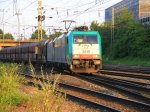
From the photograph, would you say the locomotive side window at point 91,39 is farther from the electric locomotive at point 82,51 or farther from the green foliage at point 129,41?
the green foliage at point 129,41

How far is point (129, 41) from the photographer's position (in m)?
59.2

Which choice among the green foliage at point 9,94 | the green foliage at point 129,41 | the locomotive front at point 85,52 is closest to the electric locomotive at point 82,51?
the locomotive front at point 85,52

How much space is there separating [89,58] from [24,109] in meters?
14.0

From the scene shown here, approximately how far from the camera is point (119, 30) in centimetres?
6562

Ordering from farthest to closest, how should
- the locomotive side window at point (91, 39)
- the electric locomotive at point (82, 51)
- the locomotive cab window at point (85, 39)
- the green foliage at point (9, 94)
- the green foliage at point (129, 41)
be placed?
1. the green foliage at point (129, 41)
2. the locomotive side window at point (91, 39)
3. the locomotive cab window at point (85, 39)
4. the electric locomotive at point (82, 51)
5. the green foliage at point (9, 94)

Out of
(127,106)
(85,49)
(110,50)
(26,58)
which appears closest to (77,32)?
(85,49)

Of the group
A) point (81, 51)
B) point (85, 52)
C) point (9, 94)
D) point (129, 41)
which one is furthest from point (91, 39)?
point (129, 41)

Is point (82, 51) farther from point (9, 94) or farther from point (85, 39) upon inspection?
point (9, 94)

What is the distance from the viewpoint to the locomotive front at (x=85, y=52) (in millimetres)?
25598

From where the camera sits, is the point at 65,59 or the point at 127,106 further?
the point at 65,59

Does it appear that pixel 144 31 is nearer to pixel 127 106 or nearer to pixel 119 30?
pixel 119 30

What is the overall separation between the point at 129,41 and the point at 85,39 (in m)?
33.6

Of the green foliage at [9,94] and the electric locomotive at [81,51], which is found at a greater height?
the electric locomotive at [81,51]

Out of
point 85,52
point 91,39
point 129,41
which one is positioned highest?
point 129,41
